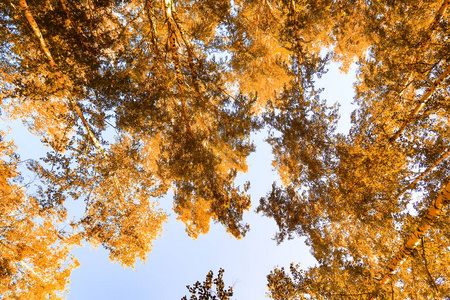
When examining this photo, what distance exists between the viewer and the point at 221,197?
5.75m

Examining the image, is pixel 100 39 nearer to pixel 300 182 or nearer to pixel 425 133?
pixel 300 182

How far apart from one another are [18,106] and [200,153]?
7493 mm

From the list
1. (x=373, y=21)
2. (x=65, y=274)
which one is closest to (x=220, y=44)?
(x=373, y=21)

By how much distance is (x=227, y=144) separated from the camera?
5824 millimetres

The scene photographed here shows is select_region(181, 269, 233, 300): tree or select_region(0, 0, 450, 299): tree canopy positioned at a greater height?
select_region(0, 0, 450, 299): tree canopy

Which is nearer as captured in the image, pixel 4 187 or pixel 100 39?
pixel 100 39

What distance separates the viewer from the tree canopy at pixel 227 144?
4.34 metres

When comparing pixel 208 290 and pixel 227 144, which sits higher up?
pixel 227 144

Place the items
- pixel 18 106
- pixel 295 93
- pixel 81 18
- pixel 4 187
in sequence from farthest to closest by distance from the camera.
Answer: pixel 18 106 < pixel 4 187 < pixel 295 93 < pixel 81 18

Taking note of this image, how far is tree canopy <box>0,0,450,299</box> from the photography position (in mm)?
4344

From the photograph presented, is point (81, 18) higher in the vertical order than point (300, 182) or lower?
higher

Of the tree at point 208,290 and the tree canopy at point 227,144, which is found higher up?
the tree canopy at point 227,144

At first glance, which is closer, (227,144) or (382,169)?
(382,169)

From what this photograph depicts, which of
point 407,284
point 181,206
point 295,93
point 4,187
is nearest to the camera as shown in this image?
point 407,284
